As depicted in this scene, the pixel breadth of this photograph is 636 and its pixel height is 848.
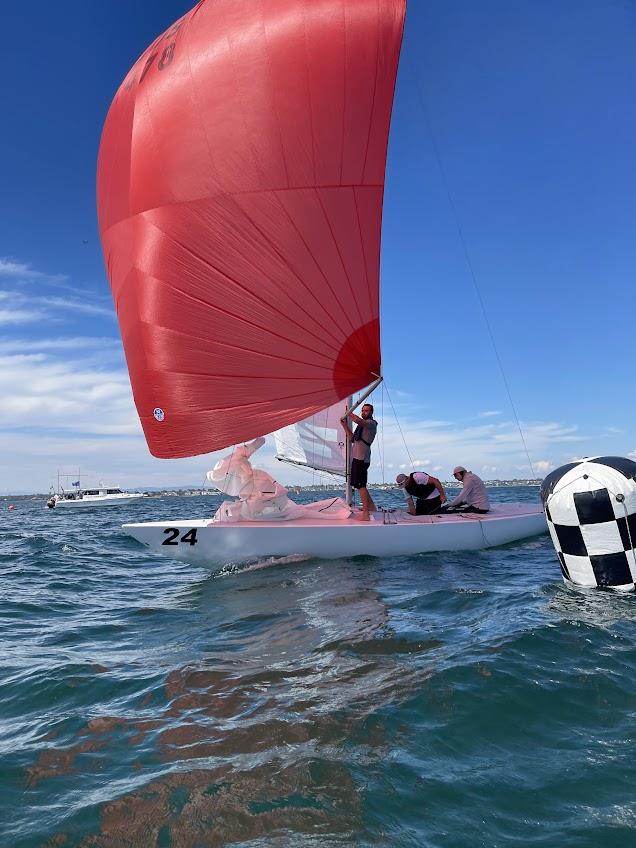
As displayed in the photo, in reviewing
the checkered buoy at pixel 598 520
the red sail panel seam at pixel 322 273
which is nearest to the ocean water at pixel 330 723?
the checkered buoy at pixel 598 520

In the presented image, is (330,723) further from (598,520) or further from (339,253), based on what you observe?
(339,253)

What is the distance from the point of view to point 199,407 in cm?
842

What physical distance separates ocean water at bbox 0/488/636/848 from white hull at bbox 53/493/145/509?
4817 centimetres

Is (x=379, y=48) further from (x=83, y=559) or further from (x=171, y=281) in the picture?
(x=83, y=559)

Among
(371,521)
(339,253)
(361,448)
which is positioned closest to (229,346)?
(339,253)

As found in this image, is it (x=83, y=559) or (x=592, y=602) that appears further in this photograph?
(x=83, y=559)

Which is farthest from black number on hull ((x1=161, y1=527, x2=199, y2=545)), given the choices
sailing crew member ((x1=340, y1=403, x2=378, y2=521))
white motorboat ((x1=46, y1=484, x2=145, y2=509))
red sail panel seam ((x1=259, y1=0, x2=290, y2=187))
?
white motorboat ((x1=46, y1=484, x2=145, y2=509))

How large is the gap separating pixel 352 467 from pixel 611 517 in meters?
5.10

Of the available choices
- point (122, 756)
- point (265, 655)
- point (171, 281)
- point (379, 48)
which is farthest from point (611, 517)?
point (379, 48)

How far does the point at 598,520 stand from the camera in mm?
5074

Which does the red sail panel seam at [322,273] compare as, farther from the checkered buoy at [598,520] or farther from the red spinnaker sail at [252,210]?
the checkered buoy at [598,520]

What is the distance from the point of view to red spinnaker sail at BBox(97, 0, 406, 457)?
813 centimetres

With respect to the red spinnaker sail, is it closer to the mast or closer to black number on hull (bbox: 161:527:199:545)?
black number on hull (bbox: 161:527:199:545)

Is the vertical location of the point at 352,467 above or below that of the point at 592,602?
above
